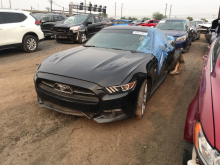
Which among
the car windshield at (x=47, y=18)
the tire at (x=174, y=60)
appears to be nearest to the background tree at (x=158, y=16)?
the car windshield at (x=47, y=18)

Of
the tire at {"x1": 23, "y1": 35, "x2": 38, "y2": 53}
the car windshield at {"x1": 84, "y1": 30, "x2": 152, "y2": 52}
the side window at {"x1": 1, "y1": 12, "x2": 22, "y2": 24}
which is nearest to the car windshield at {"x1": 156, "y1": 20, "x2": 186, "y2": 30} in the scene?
the car windshield at {"x1": 84, "y1": 30, "x2": 152, "y2": 52}

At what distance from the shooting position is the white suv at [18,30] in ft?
22.4

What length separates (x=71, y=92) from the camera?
100 inches

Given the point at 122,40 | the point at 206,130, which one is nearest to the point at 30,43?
the point at 122,40

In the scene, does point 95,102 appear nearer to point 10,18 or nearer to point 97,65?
point 97,65

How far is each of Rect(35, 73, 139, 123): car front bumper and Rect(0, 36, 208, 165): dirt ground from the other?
0.96 feet

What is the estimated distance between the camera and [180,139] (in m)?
2.62

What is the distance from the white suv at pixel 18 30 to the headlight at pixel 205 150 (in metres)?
7.35

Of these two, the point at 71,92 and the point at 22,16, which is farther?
the point at 22,16

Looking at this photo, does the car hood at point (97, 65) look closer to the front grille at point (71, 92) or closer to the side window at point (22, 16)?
the front grille at point (71, 92)

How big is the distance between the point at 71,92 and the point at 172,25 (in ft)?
25.9

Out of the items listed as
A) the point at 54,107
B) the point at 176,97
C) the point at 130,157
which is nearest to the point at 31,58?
the point at 54,107

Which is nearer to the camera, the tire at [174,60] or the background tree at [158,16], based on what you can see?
the tire at [174,60]

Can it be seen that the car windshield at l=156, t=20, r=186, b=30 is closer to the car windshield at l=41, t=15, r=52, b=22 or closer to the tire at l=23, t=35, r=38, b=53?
the tire at l=23, t=35, r=38, b=53
